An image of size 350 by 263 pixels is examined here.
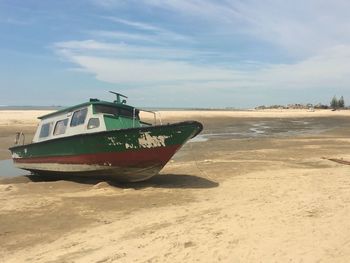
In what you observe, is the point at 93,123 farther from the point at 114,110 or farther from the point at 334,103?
the point at 334,103

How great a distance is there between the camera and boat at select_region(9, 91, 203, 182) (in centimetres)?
1176

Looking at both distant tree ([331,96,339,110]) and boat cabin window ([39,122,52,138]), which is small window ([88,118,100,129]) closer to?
boat cabin window ([39,122,52,138])

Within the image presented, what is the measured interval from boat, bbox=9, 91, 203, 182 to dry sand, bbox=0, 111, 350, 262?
490 millimetres

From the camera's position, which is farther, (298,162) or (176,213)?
(298,162)

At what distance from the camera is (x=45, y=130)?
15.0 meters

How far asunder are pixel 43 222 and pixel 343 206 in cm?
531

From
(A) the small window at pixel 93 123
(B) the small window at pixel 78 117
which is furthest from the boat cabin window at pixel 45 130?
(A) the small window at pixel 93 123

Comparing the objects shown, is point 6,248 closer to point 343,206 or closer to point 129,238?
point 129,238

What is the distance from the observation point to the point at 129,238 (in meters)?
6.98

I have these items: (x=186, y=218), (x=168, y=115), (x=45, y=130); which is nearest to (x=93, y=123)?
(x=45, y=130)

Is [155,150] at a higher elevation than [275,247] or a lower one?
higher

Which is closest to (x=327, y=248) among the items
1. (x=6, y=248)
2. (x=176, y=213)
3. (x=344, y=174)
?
(x=176, y=213)

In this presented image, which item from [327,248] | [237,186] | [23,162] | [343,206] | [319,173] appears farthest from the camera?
[23,162]

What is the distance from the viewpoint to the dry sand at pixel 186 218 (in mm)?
5996
